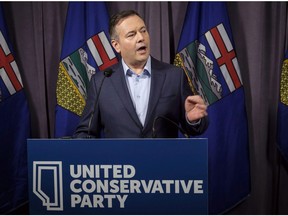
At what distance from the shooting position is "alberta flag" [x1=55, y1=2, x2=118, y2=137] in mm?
2471

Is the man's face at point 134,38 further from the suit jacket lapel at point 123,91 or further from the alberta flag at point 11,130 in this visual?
the alberta flag at point 11,130

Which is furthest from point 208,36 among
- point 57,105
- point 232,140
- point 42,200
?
point 42,200

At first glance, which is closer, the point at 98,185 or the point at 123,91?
the point at 98,185

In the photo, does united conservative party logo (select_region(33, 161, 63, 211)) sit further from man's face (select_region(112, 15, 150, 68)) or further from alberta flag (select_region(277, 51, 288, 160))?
alberta flag (select_region(277, 51, 288, 160))

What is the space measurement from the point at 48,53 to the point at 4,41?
1.02ft

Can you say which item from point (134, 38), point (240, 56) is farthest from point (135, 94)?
point (240, 56)

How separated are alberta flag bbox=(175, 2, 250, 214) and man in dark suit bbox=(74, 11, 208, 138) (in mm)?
665

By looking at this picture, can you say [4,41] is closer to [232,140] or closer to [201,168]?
→ [232,140]

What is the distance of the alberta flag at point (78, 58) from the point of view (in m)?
2.47

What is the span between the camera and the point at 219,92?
2480 mm

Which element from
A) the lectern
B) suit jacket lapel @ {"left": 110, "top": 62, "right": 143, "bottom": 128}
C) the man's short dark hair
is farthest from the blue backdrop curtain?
the lectern

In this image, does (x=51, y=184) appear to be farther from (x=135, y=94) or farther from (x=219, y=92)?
(x=219, y=92)

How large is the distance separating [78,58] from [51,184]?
1501 millimetres

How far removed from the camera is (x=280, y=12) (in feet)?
8.43
